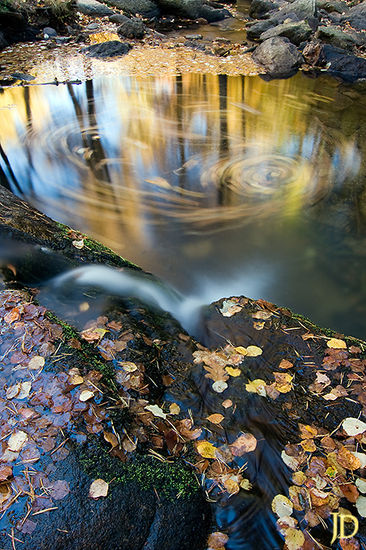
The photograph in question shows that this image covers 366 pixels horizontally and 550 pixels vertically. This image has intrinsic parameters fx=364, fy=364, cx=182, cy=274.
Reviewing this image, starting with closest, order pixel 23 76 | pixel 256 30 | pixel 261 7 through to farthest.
A: pixel 23 76
pixel 256 30
pixel 261 7

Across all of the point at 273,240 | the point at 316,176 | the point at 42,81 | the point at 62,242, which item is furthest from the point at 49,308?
the point at 42,81

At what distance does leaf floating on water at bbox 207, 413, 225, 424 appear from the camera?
88.2 inches

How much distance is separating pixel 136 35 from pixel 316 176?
33.6 feet

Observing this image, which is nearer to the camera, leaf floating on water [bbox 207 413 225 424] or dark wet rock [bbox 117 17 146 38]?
leaf floating on water [bbox 207 413 225 424]

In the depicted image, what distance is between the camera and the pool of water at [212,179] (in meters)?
4.44

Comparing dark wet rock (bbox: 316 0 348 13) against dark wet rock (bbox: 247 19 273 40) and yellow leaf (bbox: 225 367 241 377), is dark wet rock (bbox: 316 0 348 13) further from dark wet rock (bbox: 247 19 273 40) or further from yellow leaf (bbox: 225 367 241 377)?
yellow leaf (bbox: 225 367 241 377)

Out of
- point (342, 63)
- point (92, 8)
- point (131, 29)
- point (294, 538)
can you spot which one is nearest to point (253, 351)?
point (294, 538)

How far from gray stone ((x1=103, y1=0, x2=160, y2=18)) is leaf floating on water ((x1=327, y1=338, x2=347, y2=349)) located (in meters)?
16.8

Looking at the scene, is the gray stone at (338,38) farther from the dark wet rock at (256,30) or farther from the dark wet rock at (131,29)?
the dark wet rock at (131,29)

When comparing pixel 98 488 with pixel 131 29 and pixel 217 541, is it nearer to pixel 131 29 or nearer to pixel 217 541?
pixel 217 541

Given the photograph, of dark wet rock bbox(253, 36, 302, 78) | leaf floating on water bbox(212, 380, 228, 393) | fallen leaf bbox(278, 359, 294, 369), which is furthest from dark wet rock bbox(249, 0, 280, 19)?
leaf floating on water bbox(212, 380, 228, 393)

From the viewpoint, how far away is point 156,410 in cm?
217

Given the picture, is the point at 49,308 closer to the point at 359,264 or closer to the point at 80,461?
the point at 80,461

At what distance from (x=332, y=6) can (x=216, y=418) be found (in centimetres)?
2028
